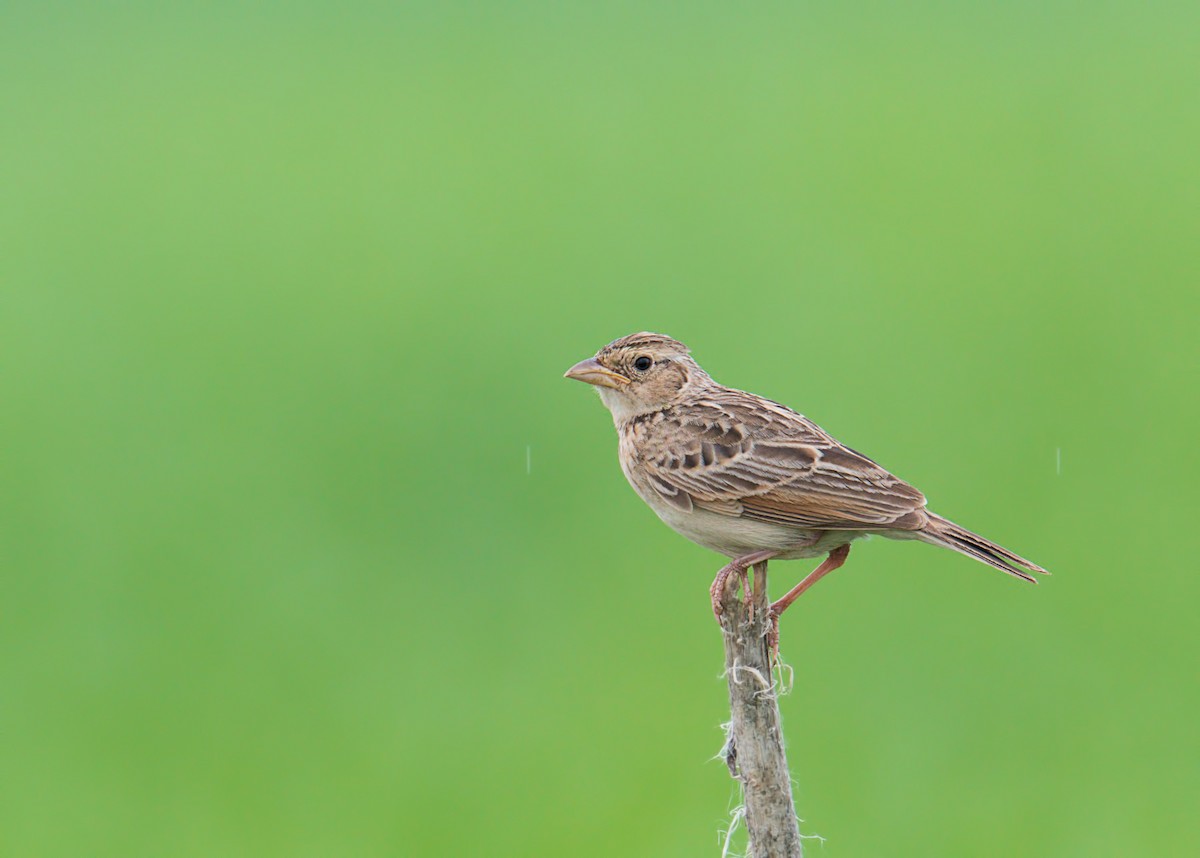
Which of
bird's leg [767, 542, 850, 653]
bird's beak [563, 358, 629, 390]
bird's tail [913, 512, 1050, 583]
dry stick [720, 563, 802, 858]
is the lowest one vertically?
dry stick [720, 563, 802, 858]

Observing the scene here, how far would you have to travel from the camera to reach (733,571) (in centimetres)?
637

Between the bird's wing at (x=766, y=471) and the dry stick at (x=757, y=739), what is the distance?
55 centimetres

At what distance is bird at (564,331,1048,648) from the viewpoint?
6.57 meters

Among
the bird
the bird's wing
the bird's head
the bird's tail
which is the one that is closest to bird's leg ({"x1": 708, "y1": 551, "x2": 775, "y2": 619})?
the bird

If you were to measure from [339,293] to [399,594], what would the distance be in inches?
285

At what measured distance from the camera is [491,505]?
1455 cm

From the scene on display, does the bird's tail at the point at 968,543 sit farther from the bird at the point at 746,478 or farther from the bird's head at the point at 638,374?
the bird's head at the point at 638,374

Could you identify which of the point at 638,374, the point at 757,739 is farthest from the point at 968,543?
the point at 638,374

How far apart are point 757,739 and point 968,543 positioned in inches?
48.4

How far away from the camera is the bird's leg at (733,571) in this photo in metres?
6.31

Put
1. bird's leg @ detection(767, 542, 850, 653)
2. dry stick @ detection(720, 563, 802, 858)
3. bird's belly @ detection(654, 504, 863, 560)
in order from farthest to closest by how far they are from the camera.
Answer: bird's belly @ detection(654, 504, 863, 560) → bird's leg @ detection(767, 542, 850, 653) → dry stick @ detection(720, 563, 802, 858)

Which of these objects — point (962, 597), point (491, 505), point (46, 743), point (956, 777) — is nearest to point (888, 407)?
point (962, 597)

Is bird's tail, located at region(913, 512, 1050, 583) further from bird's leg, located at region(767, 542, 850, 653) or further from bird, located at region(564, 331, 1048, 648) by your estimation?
bird's leg, located at region(767, 542, 850, 653)

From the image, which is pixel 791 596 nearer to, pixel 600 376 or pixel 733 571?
pixel 733 571
